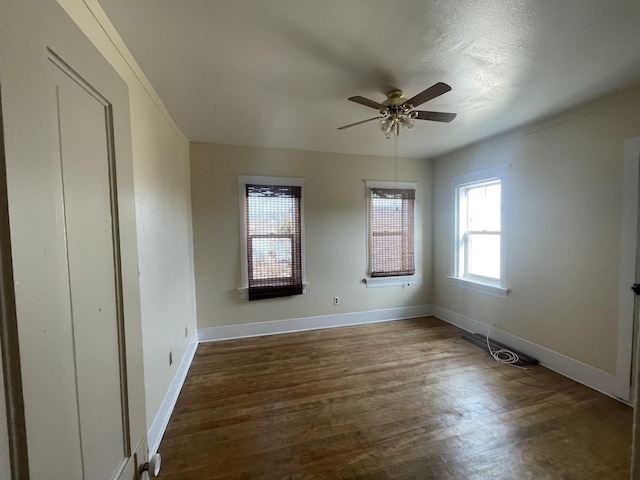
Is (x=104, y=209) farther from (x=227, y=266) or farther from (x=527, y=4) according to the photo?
(x=227, y=266)

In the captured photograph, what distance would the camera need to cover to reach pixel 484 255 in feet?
11.8

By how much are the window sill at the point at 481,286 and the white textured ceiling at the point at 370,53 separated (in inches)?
75.4

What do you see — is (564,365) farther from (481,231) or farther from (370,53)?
(370,53)

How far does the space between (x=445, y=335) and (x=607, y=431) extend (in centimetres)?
173

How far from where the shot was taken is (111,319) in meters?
0.74

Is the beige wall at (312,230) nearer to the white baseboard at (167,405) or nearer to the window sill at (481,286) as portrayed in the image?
the window sill at (481,286)

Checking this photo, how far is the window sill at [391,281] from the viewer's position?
4.09 meters

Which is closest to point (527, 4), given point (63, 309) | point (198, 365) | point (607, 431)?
point (63, 309)

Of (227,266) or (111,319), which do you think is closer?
(111,319)

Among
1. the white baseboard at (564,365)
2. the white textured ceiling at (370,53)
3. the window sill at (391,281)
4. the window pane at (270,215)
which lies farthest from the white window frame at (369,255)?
the white textured ceiling at (370,53)

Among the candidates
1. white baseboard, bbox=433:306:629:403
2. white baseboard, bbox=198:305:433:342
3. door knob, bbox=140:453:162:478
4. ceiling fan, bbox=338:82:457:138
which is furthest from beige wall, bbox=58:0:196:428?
white baseboard, bbox=433:306:629:403

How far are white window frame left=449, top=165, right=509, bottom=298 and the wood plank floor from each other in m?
0.92

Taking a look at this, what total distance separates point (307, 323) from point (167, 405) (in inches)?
79.0

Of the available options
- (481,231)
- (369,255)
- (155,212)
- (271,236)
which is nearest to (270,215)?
(271,236)
